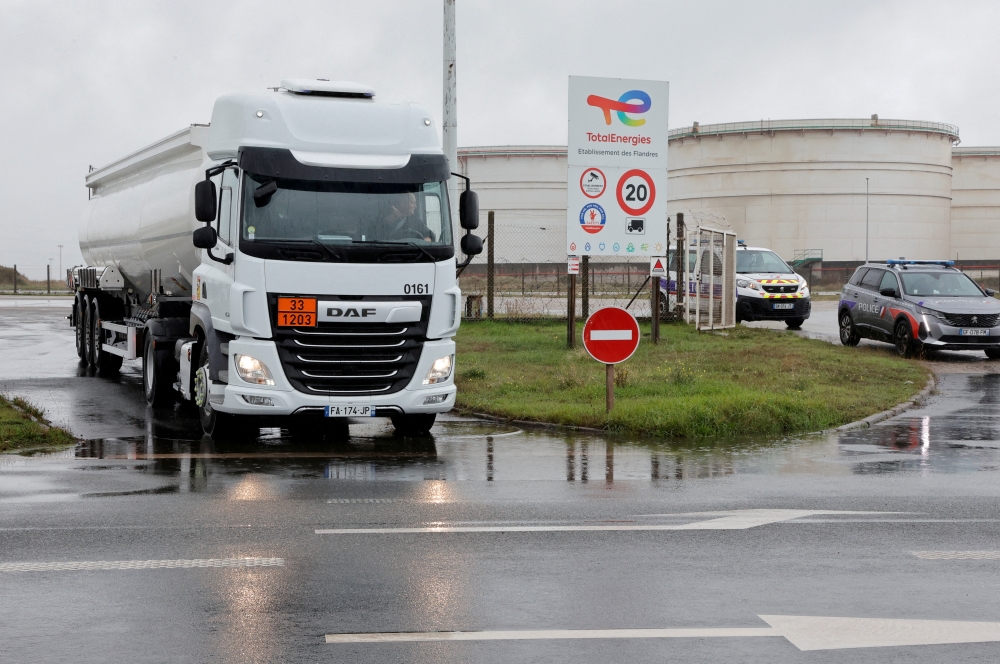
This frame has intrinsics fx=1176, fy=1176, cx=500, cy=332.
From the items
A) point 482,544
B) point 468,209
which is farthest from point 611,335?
point 482,544

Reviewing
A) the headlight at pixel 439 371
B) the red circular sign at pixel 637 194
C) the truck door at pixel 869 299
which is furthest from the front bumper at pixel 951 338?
the headlight at pixel 439 371

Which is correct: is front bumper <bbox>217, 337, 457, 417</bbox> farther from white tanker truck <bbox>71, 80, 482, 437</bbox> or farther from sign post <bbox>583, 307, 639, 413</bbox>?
sign post <bbox>583, 307, 639, 413</bbox>

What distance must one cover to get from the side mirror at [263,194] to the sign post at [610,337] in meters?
3.97

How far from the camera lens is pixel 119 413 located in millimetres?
14406

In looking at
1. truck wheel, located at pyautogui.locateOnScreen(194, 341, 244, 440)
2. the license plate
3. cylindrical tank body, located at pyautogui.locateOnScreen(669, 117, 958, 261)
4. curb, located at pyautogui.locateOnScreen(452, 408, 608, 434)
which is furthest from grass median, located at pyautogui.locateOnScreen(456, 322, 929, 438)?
cylindrical tank body, located at pyautogui.locateOnScreen(669, 117, 958, 261)

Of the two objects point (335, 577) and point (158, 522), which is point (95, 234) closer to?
point (158, 522)

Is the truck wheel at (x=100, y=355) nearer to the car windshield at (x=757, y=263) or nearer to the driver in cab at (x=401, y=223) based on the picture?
the driver in cab at (x=401, y=223)

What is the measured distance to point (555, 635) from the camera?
5242 millimetres

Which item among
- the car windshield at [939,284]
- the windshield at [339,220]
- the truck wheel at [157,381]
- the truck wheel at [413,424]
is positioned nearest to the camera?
the windshield at [339,220]

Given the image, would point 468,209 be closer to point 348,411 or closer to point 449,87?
point 348,411

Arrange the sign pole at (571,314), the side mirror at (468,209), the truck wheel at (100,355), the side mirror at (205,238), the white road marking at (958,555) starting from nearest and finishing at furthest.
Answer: the white road marking at (958,555) < the side mirror at (205,238) < the side mirror at (468,209) < the truck wheel at (100,355) < the sign pole at (571,314)

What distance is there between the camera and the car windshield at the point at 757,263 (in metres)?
30.3

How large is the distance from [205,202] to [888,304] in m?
15.8

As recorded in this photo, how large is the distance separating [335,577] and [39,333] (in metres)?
25.2
